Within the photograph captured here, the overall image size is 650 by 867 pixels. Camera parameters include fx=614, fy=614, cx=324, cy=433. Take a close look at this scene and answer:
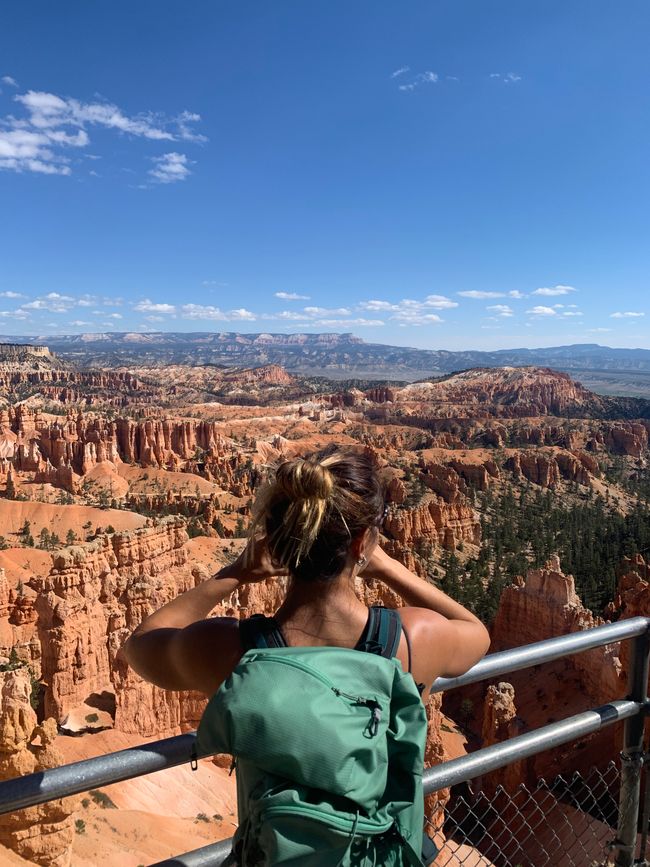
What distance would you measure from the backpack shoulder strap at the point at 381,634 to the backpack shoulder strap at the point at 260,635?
9.0 inches

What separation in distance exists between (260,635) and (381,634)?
0.34 metres

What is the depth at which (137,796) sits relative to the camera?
1059 centimetres

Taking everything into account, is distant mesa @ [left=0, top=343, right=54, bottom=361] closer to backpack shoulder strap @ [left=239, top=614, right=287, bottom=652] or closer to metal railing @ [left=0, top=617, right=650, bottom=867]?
metal railing @ [left=0, top=617, right=650, bottom=867]

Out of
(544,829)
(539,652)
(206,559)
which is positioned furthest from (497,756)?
(206,559)

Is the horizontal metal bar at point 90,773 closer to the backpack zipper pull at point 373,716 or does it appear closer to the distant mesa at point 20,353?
the backpack zipper pull at point 373,716

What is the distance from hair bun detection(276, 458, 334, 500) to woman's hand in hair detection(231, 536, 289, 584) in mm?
296

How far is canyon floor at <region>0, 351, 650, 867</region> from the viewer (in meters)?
9.88

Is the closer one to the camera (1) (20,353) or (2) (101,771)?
(2) (101,771)

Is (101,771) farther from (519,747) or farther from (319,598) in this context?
(519,747)

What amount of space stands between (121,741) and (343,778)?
13.4m

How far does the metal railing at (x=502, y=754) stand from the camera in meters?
1.77

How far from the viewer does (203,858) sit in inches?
75.9

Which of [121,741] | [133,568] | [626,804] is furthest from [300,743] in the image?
[133,568]

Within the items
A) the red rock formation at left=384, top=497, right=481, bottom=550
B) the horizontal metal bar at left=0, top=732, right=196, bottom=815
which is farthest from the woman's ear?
the red rock formation at left=384, top=497, right=481, bottom=550
